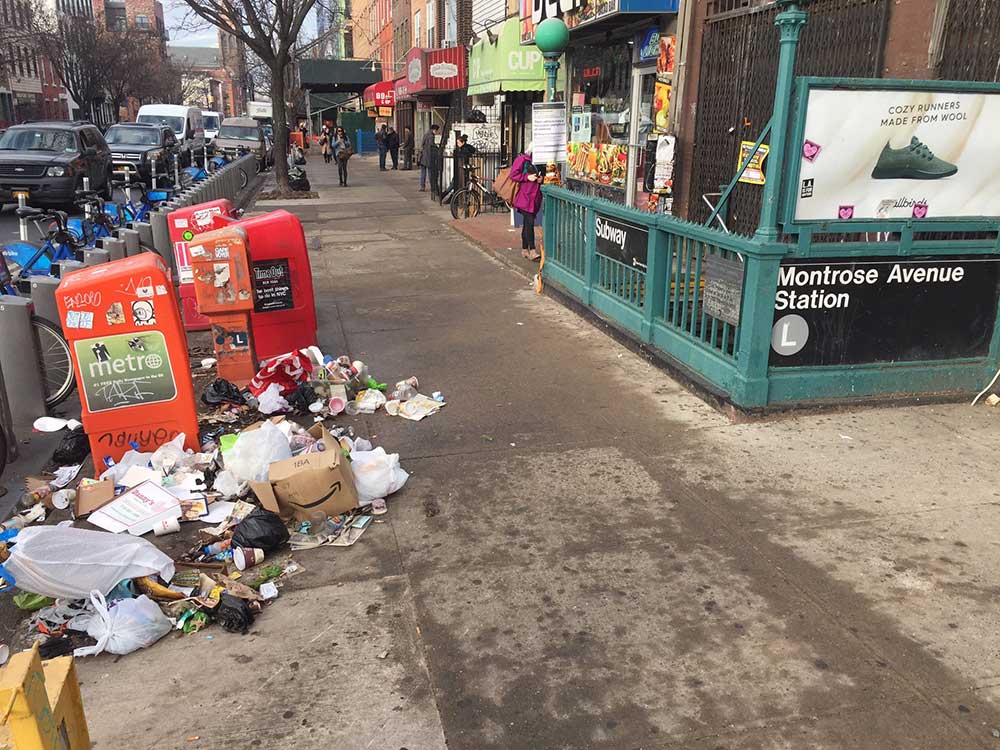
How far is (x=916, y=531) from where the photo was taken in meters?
4.24

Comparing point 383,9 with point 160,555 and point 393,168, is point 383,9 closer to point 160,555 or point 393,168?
point 393,168

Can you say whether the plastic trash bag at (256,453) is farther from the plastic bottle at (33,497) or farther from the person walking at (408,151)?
the person walking at (408,151)

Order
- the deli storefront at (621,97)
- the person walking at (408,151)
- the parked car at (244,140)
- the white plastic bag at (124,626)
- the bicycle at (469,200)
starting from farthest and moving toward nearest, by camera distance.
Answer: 1. the person walking at (408,151)
2. the parked car at (244,140)
3. the bicycle at (469,200)
4. the deli storefront at (621,97)
5. the white plastic bag at (124,626)

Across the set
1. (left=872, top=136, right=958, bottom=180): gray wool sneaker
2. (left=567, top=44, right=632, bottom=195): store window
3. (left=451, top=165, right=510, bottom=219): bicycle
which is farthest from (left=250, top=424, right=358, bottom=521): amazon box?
(left=451, top=165, right=510, bottom=219): bicycle

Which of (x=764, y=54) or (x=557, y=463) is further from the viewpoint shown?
(x=764, y=54)

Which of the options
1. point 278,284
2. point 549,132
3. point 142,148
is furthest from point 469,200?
point 142,148

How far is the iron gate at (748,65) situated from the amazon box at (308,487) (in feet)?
19.7

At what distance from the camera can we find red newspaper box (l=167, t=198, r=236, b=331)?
8539mm

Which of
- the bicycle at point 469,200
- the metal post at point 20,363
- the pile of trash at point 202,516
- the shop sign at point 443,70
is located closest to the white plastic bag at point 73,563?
the pile of trash at point 202,516

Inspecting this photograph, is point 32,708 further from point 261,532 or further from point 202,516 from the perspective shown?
point 202,516

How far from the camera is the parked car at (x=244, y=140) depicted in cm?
3459

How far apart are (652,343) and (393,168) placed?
31670 millimetres

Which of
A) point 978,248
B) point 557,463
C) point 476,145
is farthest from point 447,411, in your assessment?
point 476,145

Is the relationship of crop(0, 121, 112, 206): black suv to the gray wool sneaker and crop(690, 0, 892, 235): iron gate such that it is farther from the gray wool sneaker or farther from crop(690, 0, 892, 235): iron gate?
the gray wool sneaker
